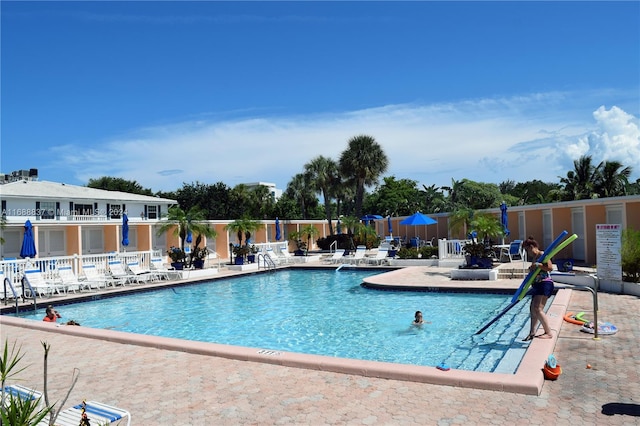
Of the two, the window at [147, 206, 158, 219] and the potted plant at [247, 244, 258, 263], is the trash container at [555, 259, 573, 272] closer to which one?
the potted plant at [247, 244, 258, 263]

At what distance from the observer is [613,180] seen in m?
32.5

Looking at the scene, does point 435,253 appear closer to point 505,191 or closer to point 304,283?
point 304,283

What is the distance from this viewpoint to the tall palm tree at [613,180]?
3216 cm

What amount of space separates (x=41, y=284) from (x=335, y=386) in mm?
12526

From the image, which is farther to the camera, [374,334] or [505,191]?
[505,191]

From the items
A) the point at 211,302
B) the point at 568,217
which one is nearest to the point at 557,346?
the point at 211,302

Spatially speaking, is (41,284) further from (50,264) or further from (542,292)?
(542,292)

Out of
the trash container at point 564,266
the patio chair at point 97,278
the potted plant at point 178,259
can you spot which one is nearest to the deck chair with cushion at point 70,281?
the patio chair at point 97,278

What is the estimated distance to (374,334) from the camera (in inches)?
394

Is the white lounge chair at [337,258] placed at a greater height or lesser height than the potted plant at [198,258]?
A: lesser

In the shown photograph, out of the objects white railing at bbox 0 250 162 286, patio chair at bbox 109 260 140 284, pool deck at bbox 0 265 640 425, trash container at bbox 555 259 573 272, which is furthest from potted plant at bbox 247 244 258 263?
pool deck at bbox 0 265 640 425

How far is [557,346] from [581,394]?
2128 millimetres

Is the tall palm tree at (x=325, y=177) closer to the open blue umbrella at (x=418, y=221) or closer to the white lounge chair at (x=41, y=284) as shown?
the open blue umbrella at (x=418, y=221)

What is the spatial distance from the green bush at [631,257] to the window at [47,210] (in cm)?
3149
